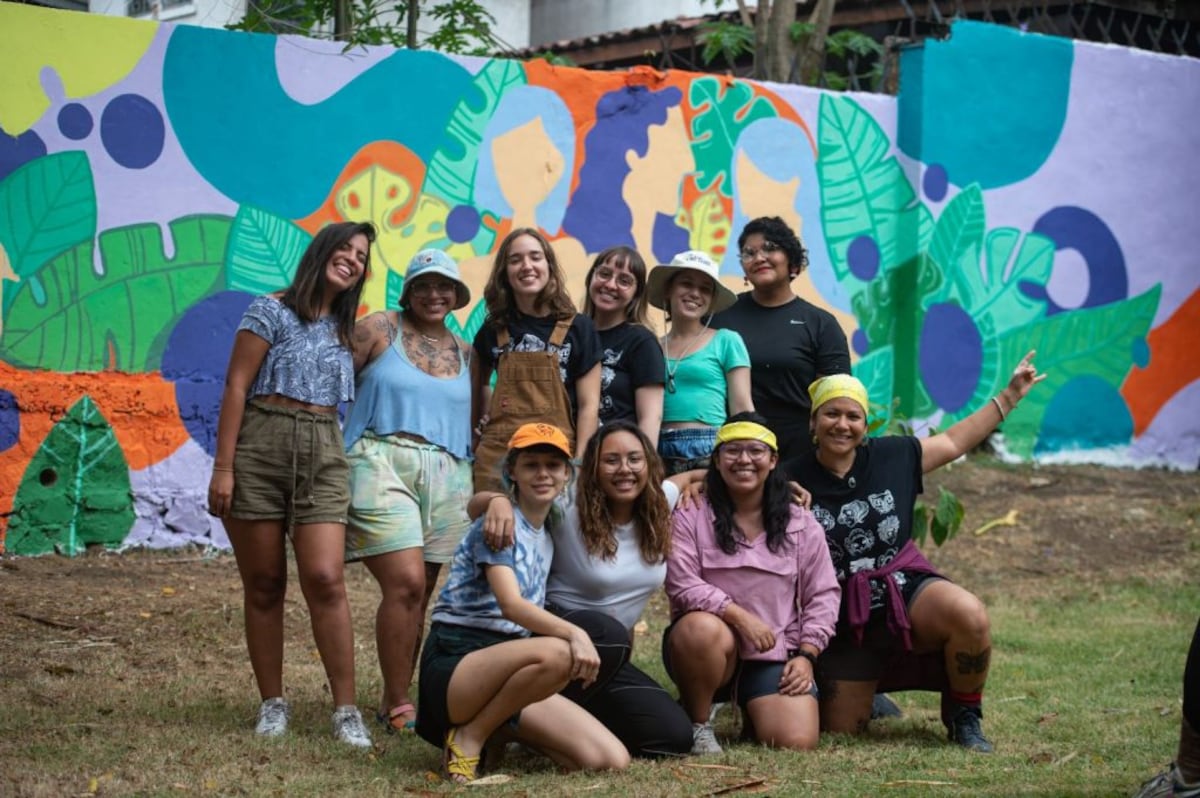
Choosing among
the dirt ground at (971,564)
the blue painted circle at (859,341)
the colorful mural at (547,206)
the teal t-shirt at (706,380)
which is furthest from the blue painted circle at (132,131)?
the blue painted circle at (859,341)

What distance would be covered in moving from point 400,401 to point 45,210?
3167 millimetres

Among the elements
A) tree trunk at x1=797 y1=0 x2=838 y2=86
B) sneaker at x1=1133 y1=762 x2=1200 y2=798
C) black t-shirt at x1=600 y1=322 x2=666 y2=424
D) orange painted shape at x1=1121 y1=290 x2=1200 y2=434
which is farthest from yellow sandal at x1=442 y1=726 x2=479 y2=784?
orange painted shape at x1=1121 y1=290 x2=1200 y2=434

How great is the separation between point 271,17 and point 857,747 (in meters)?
5.35

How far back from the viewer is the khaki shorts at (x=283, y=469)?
4.92 metres

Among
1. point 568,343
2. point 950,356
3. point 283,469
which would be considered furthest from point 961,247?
point 283,469

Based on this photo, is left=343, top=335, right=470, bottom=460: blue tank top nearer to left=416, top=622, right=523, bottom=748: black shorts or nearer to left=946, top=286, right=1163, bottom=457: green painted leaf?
left=416, top=622, right=523, bottom=748: black shorts

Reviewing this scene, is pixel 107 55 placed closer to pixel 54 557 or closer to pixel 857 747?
pixel 54 557

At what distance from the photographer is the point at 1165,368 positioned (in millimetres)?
10711

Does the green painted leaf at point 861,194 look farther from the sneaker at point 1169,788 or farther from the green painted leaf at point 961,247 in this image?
the sneaker at point 1169,788

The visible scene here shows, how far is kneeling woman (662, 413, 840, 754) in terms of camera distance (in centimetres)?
507

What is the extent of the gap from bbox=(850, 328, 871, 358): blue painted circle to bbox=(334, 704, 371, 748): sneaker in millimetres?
5468

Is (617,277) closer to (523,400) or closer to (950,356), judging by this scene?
(523,400)

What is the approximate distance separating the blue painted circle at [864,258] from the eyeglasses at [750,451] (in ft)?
15.6

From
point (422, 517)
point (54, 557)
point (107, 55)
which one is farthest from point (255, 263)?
point (422, 517)
